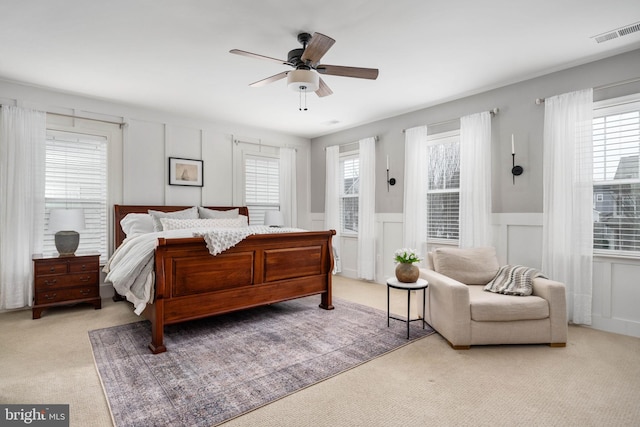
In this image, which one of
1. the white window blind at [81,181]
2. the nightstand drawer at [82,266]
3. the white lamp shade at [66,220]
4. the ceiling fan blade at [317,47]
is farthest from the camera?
the white window blind at [81,181]

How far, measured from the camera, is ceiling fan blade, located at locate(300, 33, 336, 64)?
7.81 feet

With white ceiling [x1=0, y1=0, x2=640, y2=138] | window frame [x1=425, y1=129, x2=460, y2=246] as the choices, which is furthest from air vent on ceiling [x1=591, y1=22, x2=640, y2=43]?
window frame [x1=425, y1=129, x2=460, y2=246]

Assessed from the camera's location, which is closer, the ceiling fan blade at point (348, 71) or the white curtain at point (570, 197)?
the ceiling fan blade at point (348, 71)

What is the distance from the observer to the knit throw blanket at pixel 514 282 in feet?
10.2

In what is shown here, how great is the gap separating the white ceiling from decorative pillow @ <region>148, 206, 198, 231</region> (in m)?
1.54

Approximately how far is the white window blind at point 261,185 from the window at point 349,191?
4.03 feet

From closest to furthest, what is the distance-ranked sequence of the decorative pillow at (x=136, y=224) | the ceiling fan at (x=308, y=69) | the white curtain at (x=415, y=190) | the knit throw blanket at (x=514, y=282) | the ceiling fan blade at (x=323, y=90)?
the ceiling fan at (x=308, y=69) → the knit throw blanket at (x=514, y=282) → the ceiling fan blade at (x=323, y=90) → the decorative pillow at (x=136, y=224) → the white curtain at (x=415, y=190)

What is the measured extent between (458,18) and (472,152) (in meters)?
1.95

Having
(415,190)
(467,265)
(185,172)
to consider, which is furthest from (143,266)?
(415,190)

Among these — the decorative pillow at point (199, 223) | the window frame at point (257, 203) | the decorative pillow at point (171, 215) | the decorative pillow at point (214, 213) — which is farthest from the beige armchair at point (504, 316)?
the window frame at point (257, 203)

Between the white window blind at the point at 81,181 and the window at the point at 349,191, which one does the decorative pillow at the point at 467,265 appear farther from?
the white window blind at the point at 81,181

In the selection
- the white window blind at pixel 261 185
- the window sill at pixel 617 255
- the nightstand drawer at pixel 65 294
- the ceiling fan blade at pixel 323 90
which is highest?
the ceiling fan blade at pixel 323 90

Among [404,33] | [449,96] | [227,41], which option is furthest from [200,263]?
[449,96]

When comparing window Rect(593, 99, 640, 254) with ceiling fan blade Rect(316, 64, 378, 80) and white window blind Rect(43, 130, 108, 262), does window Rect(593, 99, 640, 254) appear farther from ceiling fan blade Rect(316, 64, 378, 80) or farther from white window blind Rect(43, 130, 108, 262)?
white window blind Rect(43, 130, 108, 262)
